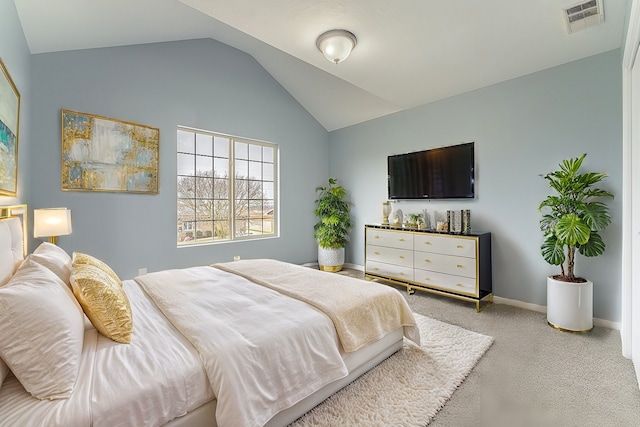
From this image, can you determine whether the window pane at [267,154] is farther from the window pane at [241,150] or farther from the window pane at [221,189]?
the window pane at [221,189]

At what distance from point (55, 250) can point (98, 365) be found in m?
1.27

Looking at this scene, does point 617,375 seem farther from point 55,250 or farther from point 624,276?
point 55,250

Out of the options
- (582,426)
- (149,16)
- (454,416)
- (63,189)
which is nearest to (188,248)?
(63,189)

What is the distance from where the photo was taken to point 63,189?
10.0 feet

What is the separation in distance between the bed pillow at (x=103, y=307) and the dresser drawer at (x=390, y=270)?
3.20m

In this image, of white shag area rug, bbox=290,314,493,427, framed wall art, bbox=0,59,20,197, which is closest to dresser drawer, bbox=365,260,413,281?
white shag area rug, bbox=290,314,493,427

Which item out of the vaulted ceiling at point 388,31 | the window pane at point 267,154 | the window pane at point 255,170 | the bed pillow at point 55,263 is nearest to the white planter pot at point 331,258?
the window pane at point 255,170

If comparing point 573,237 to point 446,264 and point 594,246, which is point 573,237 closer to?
point 594,246

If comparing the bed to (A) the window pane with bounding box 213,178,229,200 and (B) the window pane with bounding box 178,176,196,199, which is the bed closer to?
(B) the window pane with bounding box 178,176,196,199

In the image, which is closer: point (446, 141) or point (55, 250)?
point (55, 250)

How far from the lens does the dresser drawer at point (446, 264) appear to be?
3254mm

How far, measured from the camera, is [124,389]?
3.47 feet

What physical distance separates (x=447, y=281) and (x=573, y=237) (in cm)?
130

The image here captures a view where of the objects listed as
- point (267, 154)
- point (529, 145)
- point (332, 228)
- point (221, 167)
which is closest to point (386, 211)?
point (332, 228)
